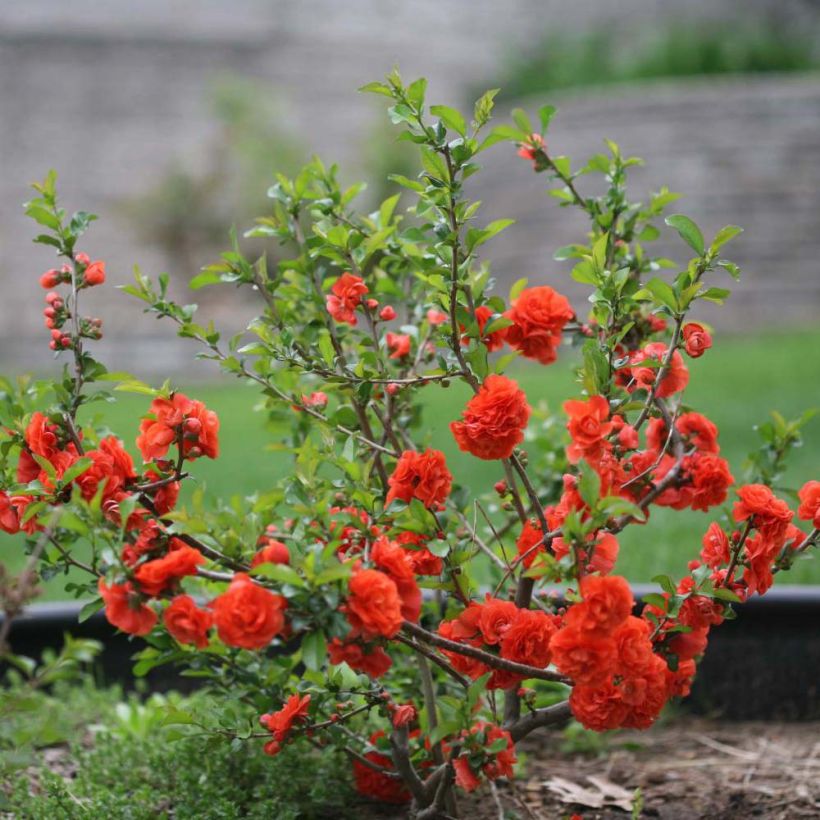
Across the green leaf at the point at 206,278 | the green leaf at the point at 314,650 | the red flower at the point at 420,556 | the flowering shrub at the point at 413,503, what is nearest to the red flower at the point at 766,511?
the flowering shrub at the point at 413,503

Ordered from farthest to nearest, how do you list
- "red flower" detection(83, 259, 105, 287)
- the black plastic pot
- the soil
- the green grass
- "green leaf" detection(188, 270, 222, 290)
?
the green grass, the black plastic pot, the soil, "green leaf" detection(188, 270, 222, 290), "red flower" detection(83, 259, 105, 287)

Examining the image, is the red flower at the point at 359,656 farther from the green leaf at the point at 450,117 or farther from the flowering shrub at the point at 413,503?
the green leaf at the point at 450,117

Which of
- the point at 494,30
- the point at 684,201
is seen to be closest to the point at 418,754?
the point at 684,201

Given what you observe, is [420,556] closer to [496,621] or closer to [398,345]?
[496,621]

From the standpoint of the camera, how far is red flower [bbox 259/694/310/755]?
155 cm

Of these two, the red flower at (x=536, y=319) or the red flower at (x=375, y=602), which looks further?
the red flower at (x=536, y=319)

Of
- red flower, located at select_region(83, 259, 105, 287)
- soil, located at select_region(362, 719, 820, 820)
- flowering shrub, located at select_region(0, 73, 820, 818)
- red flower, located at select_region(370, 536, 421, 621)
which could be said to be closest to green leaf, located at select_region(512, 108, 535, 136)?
flowering shrub, located at select_region(0, 73, 820, 818)

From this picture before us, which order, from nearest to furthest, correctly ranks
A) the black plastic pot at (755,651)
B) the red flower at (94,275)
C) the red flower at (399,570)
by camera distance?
the red flower at (399,570) < the red flower at (94,275) < the black plastic pot at (755,651)

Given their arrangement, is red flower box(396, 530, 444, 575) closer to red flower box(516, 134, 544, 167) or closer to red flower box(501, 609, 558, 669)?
red flower box(501, 609, 558, 669)

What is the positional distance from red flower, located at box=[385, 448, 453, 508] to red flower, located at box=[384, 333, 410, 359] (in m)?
0.36

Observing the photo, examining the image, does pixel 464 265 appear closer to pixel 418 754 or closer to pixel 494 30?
pixel 418 754

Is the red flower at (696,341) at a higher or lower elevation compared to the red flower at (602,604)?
higher

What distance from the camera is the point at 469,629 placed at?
149 centimetres

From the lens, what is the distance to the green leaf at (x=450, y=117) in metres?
1.38
